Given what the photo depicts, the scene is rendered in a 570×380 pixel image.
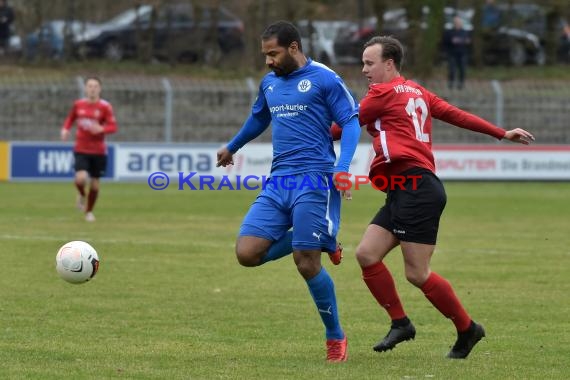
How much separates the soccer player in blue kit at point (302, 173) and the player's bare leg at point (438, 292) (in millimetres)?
497

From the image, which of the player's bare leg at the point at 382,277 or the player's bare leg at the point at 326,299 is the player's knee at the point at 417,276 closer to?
the player's bare leg at the point at 382,277

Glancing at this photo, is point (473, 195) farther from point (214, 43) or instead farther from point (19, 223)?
point (214, 43)

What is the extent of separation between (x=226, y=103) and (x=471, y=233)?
11909mm

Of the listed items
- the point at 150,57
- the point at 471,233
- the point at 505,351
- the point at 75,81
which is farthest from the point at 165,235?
the point at 150,57

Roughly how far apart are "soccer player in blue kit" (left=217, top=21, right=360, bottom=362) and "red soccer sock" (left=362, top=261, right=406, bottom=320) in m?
0.27

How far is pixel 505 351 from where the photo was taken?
25.9ft

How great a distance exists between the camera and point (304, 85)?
24.6 ft

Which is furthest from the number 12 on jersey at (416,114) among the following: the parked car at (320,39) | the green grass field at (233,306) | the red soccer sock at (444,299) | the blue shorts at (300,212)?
the parked car at (320,39)

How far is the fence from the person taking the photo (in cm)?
2648

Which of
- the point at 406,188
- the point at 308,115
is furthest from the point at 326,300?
the point at 308,115

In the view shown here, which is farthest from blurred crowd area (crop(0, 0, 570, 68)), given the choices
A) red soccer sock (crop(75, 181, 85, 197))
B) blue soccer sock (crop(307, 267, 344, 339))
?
blue soccer sock (crop(307, 267, 344, 339))

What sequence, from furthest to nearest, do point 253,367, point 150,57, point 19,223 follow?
point 150,57, point 19,223, point 253,367

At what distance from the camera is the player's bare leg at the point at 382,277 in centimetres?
752

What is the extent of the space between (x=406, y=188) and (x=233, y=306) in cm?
285
